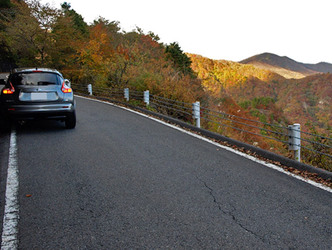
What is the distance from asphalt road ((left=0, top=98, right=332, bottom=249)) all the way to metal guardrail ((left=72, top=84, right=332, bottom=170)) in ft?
3.35

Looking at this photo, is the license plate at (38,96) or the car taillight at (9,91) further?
the license plate at (38,96)

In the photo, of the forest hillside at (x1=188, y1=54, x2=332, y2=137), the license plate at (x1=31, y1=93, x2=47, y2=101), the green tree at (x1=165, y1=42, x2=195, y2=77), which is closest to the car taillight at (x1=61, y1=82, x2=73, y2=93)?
the license plate at (x1=31, y1=93, x2=47, y2=101)

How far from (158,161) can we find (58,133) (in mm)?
3733

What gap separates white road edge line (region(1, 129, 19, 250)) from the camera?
2.76 metres

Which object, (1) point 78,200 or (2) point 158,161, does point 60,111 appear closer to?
(2) point 158,161

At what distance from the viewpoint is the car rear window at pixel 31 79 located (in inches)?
281

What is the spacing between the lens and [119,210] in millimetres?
3373

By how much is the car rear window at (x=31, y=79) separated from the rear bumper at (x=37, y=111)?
0.62m

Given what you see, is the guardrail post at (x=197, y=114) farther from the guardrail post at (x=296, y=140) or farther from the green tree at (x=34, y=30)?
the green tree at (x=34, y=30)

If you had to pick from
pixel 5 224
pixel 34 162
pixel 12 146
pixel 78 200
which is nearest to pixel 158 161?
pixel 78 200

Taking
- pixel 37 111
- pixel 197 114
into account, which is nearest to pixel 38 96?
pixel 37 111

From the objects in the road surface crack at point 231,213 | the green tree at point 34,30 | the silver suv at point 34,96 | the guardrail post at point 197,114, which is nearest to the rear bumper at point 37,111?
the silver suv at point 34,96

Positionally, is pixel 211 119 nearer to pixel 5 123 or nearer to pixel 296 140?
pixel 296 140

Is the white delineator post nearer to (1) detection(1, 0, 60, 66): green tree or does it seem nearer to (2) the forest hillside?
(1) detection(1, 0, 60, 66): green tree
